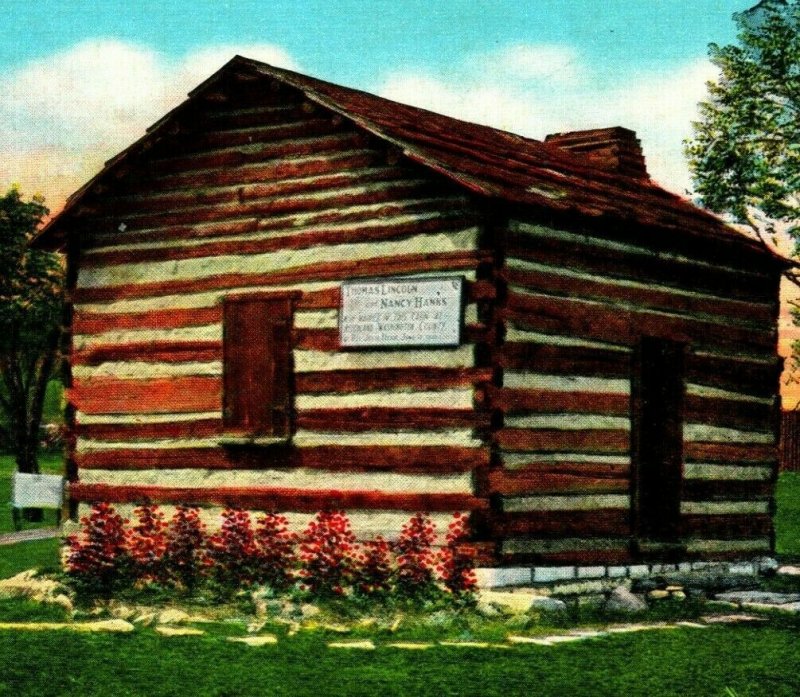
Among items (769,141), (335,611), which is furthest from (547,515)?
(769,141)

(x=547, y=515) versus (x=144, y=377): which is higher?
(x=144, y=377)

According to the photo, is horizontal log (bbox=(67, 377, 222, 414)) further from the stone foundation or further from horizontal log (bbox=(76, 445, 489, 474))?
the stone foundation

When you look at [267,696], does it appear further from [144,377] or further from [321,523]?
[144,377]

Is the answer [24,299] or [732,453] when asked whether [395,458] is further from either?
[24,299]

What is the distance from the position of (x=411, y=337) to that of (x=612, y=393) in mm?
2550

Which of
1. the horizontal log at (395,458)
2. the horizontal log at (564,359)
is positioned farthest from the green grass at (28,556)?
the horizontal log at (564,359)

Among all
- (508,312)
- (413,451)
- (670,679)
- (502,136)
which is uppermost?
(502,136)

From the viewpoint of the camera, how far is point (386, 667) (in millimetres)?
10805

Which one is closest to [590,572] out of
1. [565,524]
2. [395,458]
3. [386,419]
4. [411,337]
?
[565,524]

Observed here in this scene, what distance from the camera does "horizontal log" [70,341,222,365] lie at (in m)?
16.7

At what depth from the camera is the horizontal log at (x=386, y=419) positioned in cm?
1458

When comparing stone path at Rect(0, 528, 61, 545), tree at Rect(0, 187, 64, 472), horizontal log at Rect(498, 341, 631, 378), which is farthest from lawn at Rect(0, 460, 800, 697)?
tree at Rect(0, 187, 64, 472)

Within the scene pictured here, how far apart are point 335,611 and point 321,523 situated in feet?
4.43

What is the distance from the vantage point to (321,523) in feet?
48.8
